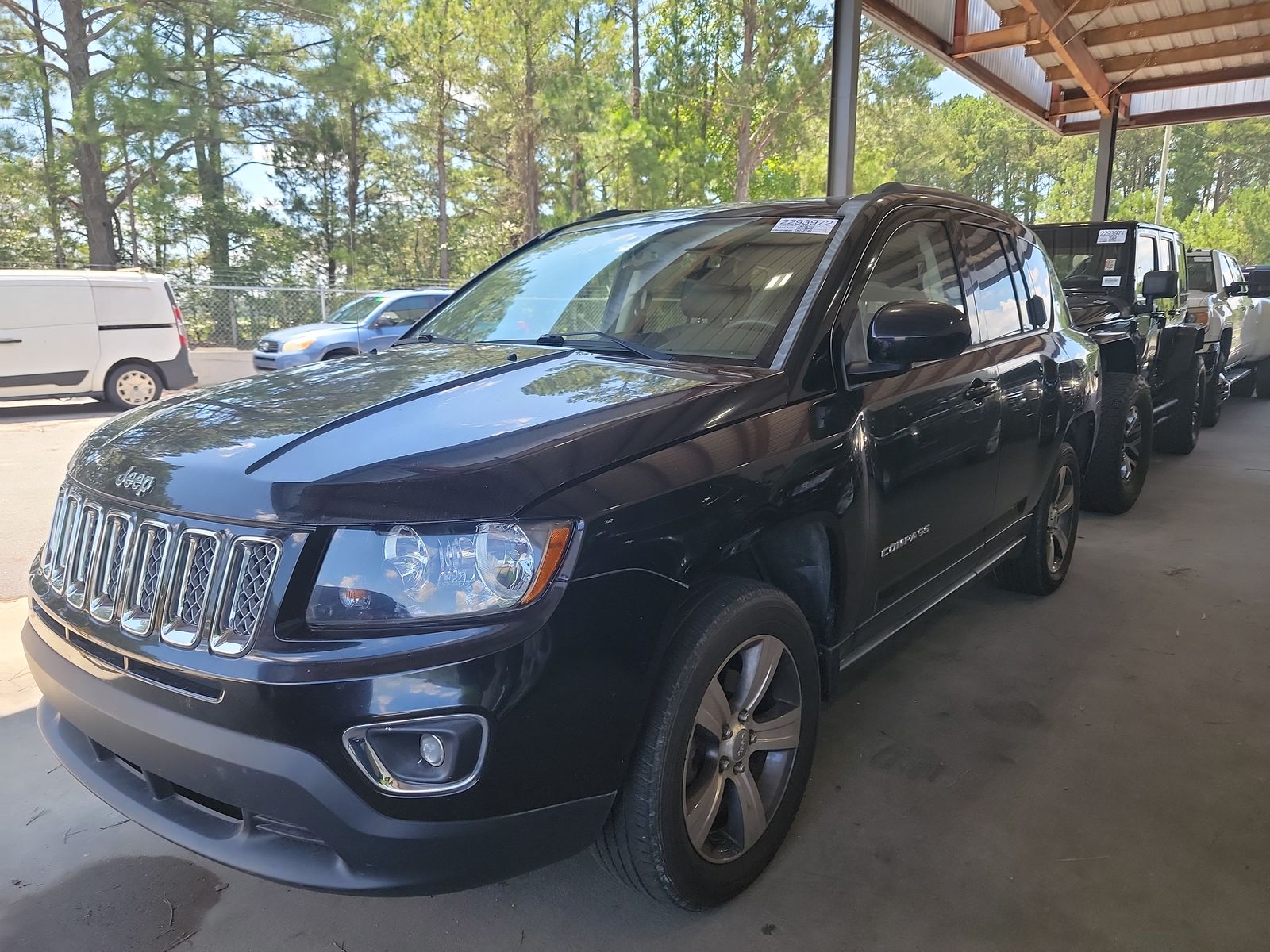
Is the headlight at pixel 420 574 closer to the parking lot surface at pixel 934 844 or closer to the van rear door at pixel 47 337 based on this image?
the parking lot surface at pixel 934 844

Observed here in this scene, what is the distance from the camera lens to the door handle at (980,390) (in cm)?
305

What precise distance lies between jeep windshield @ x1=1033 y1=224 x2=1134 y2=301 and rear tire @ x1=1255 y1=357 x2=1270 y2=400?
7.42m

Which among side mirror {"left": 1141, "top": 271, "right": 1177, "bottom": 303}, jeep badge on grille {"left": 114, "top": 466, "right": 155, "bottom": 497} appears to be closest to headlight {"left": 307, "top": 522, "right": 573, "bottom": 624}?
jeep badge on grille {"left": 114, "top": 466, "right": 155, "bottom": 497}

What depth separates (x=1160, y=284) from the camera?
6473mm

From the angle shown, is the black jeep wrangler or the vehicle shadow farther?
Answer: the vehicle shadow

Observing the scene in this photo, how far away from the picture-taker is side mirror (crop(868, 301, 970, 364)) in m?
2.43

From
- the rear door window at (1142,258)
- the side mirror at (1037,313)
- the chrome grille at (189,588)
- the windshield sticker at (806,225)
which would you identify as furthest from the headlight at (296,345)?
the chrome grille at (189,588)

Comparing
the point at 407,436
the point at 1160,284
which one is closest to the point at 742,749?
the point at 407,436

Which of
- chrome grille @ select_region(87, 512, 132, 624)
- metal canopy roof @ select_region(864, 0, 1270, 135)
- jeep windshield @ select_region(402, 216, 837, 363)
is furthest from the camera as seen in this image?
metal canopy roof @ select_region(864, 0, 1270, 135)

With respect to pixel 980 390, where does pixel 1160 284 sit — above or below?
above

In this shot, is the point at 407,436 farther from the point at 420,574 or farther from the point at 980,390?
the point at 980,390

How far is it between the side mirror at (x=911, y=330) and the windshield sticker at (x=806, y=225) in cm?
35

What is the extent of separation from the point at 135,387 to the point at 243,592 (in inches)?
445

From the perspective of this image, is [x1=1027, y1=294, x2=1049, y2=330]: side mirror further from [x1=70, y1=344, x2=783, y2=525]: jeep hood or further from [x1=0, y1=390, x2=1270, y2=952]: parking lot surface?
[x1=70, y1=344, x2=783, y2=525]: jeep hood
